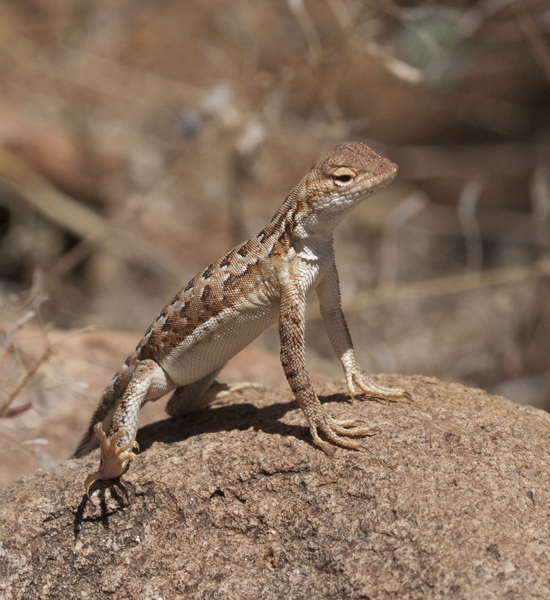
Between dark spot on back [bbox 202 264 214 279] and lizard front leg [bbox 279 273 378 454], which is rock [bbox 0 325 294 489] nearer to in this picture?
dark spot on back [bbox 202 264 214 279]

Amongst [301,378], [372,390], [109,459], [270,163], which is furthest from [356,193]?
[270,163]

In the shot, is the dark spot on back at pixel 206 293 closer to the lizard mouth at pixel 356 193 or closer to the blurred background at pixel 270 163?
the lizard mouth at pixel 356 193

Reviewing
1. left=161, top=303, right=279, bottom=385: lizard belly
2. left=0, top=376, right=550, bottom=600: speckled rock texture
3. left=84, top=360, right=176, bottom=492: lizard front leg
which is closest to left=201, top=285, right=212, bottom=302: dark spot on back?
left=161, top=303, right=279, bottom=385: lizard belly

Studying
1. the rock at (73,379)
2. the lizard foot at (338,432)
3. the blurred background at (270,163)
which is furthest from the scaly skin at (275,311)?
the blurred background at (270,163)

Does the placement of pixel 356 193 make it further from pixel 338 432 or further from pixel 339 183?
pixel 338 432

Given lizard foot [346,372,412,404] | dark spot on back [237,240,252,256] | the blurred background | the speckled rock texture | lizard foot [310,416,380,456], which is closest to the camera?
the speckled rock texture

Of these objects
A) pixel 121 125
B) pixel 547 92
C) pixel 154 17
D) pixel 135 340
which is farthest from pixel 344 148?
pixel 154 17
